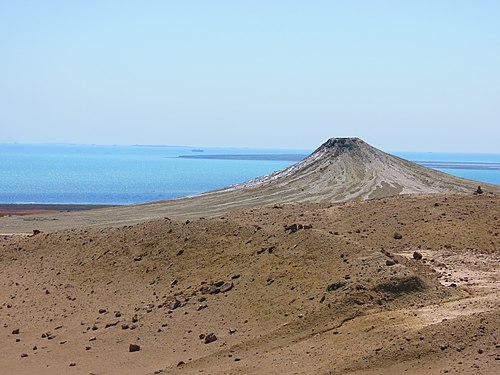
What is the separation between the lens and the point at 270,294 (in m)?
17.6

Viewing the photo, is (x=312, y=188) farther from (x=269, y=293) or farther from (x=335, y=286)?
(x=335, y=286)

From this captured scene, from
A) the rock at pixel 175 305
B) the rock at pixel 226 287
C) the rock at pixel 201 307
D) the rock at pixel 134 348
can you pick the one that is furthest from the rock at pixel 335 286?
the rock at pixel 134 348

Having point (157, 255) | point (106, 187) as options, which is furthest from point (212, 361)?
point (106, 187)

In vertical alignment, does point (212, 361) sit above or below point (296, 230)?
below

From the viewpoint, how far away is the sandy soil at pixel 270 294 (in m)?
13.1

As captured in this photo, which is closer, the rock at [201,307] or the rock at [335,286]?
the rock at [335,286]

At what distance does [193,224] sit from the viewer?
24391 mm

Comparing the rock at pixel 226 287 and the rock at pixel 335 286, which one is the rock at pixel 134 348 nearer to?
the rock at pixel 226 287

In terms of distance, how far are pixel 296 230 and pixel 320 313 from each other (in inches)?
230

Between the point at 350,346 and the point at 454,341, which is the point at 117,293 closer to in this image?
the point at 350,346

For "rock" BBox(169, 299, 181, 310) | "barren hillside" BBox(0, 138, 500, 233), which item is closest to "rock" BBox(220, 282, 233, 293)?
"rock" BBox(169, 299, 181, 310)

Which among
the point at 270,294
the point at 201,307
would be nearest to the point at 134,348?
the point at 201,307

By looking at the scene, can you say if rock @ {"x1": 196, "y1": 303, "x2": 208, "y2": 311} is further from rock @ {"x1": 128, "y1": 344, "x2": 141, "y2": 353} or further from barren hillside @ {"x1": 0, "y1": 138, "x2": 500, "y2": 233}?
barren hillside @ {"x1": 0, "y1": 138, "x2": 500, "y2": 233}

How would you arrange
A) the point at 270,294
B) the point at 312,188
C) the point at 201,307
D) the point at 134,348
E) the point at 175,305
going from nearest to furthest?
the point at 134,348
the point at 270,294
the point at 201,307
the point at 175,305
the point at 312,188
